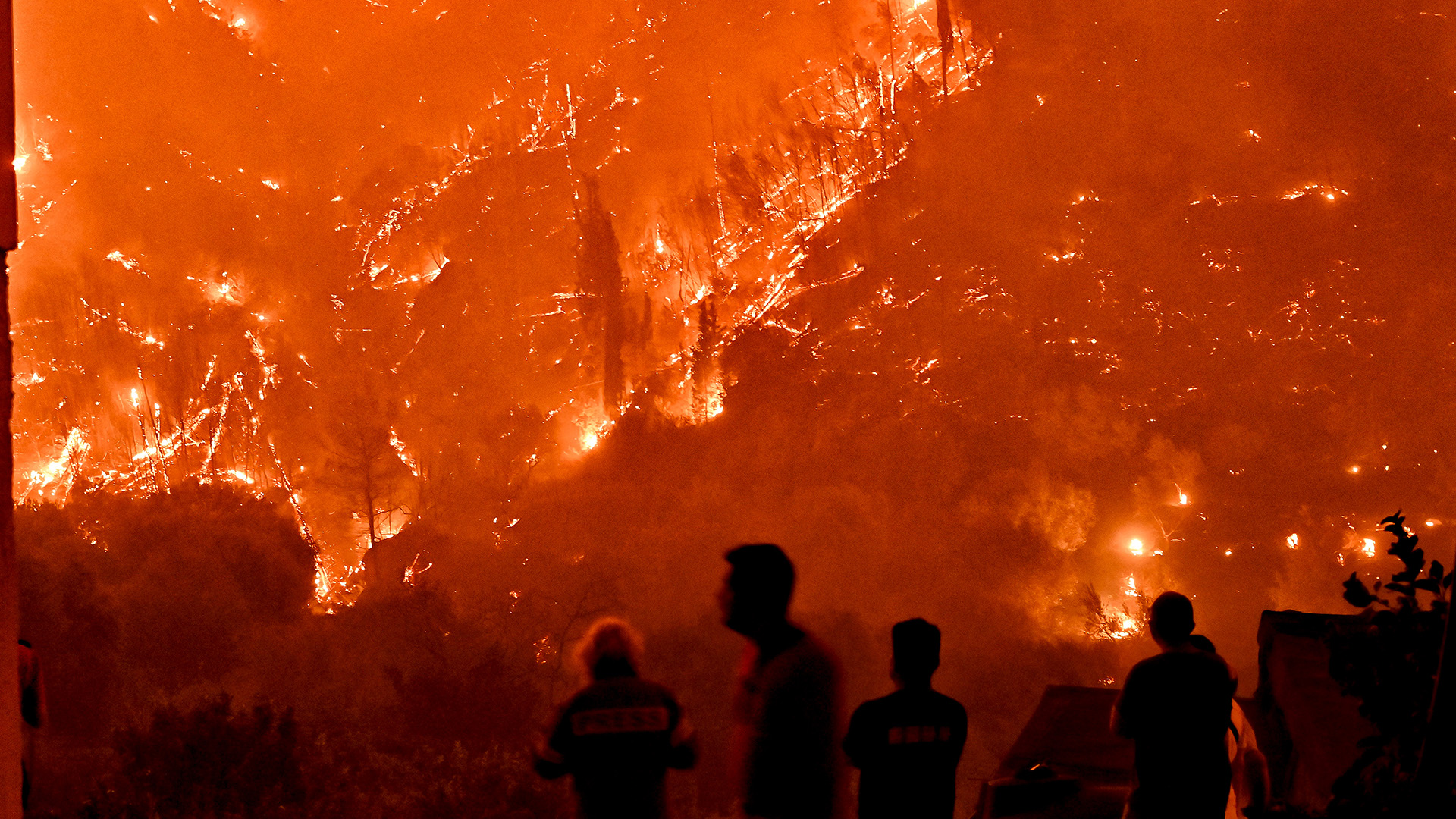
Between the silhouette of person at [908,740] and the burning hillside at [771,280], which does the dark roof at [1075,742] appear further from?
the burning hillside at [771,280]

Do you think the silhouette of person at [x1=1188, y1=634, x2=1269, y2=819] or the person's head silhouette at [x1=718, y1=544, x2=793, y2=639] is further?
the silhouette of person at [x1=1188, y1=634, x2=1269, y2=819]

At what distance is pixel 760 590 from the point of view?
295 cm

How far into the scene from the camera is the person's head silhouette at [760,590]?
2.94m

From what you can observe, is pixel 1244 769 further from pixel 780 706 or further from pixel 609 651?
pixel 609 651

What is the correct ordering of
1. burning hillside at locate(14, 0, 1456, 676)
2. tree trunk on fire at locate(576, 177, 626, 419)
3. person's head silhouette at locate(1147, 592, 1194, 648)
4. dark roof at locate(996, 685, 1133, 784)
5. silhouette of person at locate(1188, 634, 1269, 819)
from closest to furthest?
person's head silhouette at locate(1147, 592, 1194, 648) → silhouette of person at locate(1188, 634, 1269, 819) → dark roof at locate(996, 685, 1133, 784) → burning hillside at locate(14, 0, 1456, 676) → tree trunk on fire at locate(576, 177, 626, 419)

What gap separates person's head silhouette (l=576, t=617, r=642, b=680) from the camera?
3.24 m

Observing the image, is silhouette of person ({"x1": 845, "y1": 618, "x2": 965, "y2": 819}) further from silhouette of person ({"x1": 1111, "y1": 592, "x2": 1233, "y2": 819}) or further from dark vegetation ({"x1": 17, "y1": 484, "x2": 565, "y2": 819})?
dark vegetation ({"x1": 17, "y1": 484, "x2": 565, "y2": 819})

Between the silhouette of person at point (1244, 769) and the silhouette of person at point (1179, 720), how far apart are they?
Answer: 14 centimetres

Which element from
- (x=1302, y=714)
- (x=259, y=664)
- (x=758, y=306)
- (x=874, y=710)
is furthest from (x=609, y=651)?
(x=758, y=306)

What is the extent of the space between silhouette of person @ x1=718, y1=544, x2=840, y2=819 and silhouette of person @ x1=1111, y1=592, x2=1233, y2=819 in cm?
101

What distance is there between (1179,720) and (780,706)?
1.28 metres

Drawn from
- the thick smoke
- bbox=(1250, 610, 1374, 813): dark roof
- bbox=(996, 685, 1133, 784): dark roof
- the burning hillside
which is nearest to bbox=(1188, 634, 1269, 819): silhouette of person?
bbox=(1250, 610, 1374, 813): dark roof

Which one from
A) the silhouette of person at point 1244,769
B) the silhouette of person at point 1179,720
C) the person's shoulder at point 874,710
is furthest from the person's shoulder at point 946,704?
the silhouette of person at point 1244,769

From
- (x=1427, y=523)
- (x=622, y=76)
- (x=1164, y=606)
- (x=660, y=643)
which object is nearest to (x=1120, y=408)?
(x=1427, y=523)
